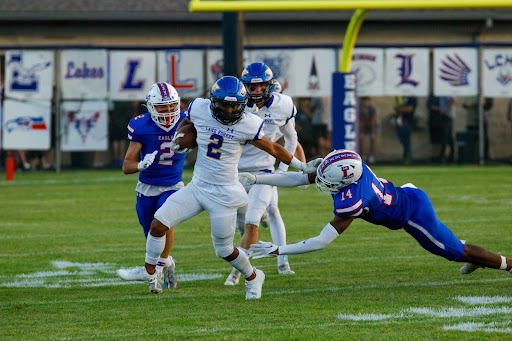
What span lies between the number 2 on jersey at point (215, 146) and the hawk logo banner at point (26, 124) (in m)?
10.8

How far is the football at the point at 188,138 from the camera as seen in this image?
248 inches

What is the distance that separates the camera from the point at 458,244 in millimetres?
6332

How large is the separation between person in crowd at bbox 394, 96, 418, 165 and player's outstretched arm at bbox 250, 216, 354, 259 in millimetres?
11368

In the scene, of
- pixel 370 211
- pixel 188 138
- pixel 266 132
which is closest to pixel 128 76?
pixel 266 132

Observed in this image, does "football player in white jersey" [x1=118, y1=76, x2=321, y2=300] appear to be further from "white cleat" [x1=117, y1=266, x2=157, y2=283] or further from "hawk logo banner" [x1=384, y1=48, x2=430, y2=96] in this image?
"hawk logo banner" [x1=384, y1=48, x2=430, y2=96]

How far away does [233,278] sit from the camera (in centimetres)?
705

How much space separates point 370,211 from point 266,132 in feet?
5.31

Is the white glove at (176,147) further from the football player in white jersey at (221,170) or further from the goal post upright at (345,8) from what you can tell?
the goal post upright at (345,8)

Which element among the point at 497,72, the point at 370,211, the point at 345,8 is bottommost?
the point at 370,211

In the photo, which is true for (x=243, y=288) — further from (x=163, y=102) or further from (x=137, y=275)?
(x=163, y=102)

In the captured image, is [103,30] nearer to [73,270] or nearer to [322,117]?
[322,117]

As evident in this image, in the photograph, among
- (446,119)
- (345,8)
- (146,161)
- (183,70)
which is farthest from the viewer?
(446,119)

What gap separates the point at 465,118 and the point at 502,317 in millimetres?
12347

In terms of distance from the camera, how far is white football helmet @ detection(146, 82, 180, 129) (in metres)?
6.71
